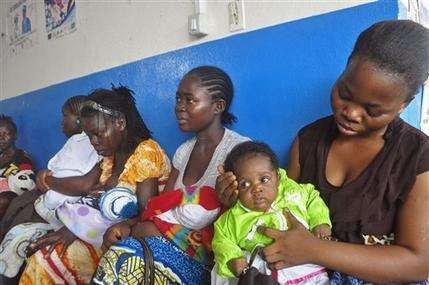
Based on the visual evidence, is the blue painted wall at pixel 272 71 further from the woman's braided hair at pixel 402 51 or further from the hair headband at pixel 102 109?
the woman's braided hair at pixel 402 51

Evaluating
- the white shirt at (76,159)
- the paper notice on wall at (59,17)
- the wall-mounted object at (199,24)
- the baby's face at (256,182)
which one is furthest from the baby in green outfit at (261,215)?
the paper notice on wall at (59,17)

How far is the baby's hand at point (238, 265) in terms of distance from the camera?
3.96 feet

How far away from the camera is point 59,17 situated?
2.99 meters

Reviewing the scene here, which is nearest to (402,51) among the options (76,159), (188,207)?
(188,207)

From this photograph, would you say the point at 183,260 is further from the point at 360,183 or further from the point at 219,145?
the point at 360,183

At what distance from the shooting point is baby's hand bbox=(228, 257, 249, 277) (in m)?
1.21

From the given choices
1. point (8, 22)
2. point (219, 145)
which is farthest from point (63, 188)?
point (8, 22)

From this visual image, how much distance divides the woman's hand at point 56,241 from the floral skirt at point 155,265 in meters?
0.54

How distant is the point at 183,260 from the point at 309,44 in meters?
0.91

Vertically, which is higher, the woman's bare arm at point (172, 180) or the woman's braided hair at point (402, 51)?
the woman's braided hair at point (402, 51)

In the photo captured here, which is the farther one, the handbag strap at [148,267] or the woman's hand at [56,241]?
the woman's hand at [56,241]

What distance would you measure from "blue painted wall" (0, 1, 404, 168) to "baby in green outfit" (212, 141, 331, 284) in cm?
40

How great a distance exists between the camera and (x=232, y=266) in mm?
1229

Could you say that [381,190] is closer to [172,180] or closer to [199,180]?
[199,180]
